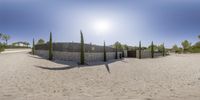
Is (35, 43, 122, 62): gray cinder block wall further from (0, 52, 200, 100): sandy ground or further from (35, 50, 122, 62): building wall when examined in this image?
(0, 52, 200, 100): sandy ground

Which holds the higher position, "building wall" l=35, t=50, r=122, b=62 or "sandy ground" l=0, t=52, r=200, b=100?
"building wall" l=35, t=50, r=122, b=62

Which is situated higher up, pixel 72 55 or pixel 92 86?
pixel 72 55

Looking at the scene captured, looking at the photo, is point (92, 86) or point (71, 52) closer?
point (92, 86)

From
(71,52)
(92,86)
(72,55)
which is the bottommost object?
(92,86)

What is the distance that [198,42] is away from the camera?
254 feet

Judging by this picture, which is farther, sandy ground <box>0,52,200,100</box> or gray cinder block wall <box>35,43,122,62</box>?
gray cinder block wall <box>35,43,122,62</box>

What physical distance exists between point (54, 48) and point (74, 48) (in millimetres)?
4094

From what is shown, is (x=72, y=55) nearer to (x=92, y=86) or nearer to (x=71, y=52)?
(x=71, y=52)

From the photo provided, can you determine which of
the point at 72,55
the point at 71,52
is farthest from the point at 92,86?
the point at 71,52

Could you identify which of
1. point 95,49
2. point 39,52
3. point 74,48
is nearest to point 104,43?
point 95,49

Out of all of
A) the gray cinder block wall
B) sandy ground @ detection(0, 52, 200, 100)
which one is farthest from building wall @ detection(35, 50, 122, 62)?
sandy ground @ detection(0, 52, 200, 100)

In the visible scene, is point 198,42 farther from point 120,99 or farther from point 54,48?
point 120,99

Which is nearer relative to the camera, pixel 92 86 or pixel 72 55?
pixel 92 86

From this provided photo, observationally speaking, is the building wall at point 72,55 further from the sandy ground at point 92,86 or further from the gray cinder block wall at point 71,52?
the sandy ground at point 92,86
